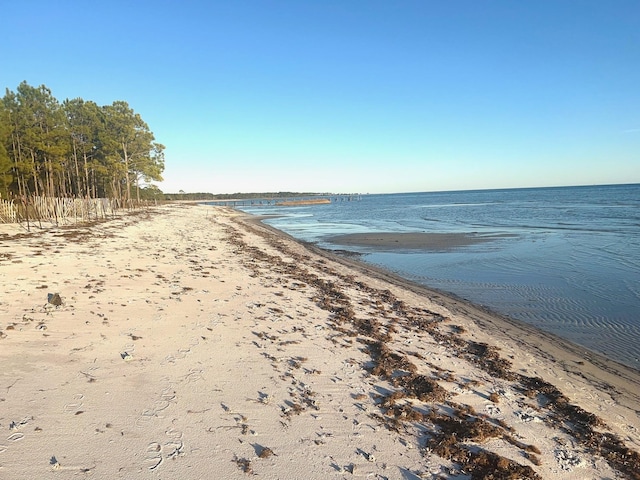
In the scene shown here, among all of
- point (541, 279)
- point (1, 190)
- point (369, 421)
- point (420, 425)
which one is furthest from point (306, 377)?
point (1, 190)

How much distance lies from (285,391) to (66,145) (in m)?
33.5

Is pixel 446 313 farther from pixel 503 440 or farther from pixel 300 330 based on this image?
pixel 503 440

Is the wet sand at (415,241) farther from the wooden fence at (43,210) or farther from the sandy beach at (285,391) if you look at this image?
the wooden fence at (43,210)

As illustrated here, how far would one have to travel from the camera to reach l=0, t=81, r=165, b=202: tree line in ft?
91.5

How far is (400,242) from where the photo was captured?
2288cm

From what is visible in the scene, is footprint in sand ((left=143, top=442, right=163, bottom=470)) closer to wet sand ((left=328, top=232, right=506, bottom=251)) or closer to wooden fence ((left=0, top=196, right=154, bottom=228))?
wet sand ((left=328, top=232, right=506, bottom=251))

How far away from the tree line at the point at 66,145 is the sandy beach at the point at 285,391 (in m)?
25.3

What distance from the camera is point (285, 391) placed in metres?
4.46

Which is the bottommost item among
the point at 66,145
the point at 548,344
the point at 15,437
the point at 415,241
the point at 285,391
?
the point at 548,344

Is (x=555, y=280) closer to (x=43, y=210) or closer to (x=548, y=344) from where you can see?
(x=548, y=344)

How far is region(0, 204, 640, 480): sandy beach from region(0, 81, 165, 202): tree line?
2527 centimetres

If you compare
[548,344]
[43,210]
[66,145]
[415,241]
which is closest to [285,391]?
[548,344]

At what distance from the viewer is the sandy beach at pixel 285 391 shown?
3262mm

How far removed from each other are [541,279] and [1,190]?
107ft
